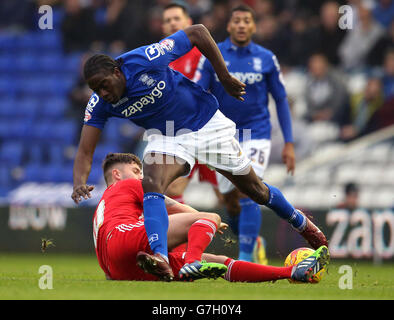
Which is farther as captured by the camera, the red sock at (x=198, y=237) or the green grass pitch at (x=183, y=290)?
the red sock at (x=198, y=237)

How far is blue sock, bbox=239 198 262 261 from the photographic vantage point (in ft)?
25.8

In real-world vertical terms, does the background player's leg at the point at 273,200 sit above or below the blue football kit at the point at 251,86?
below

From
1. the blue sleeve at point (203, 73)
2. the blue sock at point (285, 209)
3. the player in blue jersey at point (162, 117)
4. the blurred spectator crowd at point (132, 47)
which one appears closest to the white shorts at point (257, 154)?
the blue sleeve at point (203, 73)

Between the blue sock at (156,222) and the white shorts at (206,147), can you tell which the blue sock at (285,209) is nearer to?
the white shorts at (206,147)

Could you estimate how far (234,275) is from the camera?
583cm

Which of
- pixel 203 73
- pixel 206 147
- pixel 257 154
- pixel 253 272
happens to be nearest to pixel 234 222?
pixel 257 154

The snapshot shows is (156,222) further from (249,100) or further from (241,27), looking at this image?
(241,27)

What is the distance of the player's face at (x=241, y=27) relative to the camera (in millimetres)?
8102

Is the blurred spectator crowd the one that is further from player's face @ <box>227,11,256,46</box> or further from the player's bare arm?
the player's bare arm

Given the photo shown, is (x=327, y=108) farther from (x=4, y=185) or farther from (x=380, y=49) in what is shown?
(x=4, y=185)

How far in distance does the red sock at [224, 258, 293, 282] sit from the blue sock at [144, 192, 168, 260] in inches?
22.3

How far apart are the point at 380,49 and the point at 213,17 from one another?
9.82 feet

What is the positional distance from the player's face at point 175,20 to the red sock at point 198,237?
10.1 ft

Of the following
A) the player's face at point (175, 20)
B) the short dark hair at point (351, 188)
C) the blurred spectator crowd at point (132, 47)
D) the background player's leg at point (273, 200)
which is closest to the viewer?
the background player's leg at point (273, 200)
